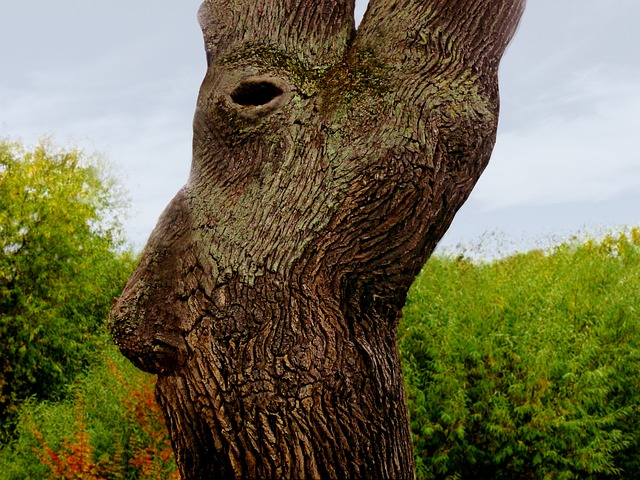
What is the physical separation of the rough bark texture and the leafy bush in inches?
167

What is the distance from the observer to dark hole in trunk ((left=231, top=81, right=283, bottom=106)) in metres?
2.99

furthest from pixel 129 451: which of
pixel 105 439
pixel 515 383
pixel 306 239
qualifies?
pixel 306 239

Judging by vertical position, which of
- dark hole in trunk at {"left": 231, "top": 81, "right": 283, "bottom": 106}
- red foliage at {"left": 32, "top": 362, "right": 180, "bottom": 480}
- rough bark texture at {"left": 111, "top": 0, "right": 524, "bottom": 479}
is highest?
dark hole in trunk at {"left": 231, "top": 81, "right": 283, "bottom": 106}

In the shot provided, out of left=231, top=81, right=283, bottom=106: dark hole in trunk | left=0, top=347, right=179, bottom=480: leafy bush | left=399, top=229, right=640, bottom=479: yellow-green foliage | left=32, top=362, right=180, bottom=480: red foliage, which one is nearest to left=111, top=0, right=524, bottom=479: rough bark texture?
left=231, top=81, right=283, bottom=106: dark hole in trunk

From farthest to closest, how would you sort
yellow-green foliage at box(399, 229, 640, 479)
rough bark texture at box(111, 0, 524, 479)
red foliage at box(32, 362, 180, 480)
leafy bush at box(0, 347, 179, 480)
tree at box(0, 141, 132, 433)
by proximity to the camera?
tree at box(0, 141, 132, 433)
yellow-green foliage at box(399, 229, 640, 479)
leafy bush at box(0, 347, 179, 480)
red foliage at box(32, 362, 180, 480)
rough bark texture at box(111, 0, 524, 479)

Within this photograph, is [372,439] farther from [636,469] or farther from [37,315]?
[37,315]

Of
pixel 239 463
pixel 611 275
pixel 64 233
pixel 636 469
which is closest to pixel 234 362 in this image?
pixel 239 463

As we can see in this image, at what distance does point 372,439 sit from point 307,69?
4.86 feet

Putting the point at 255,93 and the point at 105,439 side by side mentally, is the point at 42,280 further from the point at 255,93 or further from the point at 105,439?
the point at 255,93

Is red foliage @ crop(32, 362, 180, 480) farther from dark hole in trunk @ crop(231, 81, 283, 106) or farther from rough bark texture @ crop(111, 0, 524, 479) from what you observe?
dark hole in trunk @ crop(231, 81, 283, 106)

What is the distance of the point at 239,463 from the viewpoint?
258 cm

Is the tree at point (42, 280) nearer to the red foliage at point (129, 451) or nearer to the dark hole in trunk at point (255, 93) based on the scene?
the red foliage at point (129, 451)

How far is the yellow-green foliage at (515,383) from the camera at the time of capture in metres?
7.54

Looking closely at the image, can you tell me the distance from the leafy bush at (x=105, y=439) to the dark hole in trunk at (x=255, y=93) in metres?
4.42
